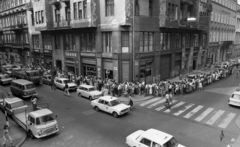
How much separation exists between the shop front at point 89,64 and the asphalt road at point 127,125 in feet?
26.2

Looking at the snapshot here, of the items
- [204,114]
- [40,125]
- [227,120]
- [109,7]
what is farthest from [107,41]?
[227,120]

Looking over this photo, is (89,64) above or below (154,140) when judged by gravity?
above

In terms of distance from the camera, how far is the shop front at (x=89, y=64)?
1044 inches

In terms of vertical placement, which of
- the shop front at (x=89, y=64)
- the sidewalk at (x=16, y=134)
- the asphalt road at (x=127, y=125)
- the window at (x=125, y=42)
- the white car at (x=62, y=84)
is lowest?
the sidewalk at (x=16, y=134)

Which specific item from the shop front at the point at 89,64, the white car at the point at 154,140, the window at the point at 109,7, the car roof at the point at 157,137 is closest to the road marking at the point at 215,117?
the white car at the point at 154,140

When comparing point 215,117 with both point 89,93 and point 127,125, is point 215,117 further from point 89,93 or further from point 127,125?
point 89,93

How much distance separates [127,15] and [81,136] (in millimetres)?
15452

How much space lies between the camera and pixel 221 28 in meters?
47.9

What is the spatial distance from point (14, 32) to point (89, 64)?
32085 millimetres

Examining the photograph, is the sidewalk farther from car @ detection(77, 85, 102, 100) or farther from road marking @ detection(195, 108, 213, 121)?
road marking @ detection(195, 108, 213, 121)

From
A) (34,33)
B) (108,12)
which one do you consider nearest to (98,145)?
(108,12)

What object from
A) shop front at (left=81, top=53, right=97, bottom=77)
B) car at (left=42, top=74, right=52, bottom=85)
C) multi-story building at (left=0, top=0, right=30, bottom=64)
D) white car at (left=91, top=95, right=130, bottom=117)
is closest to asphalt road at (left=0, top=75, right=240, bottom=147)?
white car at (left=91, top=95, right=130, bottom=117)

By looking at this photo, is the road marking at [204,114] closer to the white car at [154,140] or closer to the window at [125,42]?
the white car at [154,140]

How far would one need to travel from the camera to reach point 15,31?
45.9 metres
